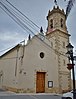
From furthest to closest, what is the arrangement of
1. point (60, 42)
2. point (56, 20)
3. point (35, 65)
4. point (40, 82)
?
1. point (56, 20)
2. point (60, 42)
3. point (40, 82)
4. point (35, 65)

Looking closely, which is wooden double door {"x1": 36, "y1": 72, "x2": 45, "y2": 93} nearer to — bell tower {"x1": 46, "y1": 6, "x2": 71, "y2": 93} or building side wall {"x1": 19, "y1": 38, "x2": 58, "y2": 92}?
building side wall {"x1": 19, "y1": 38, "x2": 58, "y2": 92}

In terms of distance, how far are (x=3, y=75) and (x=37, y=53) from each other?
18.0 ft

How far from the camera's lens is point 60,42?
2016 cm

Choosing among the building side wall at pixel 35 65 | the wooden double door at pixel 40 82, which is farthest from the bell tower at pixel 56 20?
the wooden double door at pixel 40 82

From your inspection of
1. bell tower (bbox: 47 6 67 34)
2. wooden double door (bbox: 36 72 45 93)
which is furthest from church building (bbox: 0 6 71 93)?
bell tower (bbox: 47 6 67 34)

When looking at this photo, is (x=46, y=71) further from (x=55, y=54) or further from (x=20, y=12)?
(x=20, y=12)

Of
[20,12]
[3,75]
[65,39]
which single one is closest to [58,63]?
[65,39]

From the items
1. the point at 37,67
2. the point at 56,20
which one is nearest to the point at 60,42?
the point at 56,20

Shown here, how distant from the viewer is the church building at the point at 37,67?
15320 millimetres

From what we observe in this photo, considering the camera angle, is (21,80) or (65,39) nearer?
(21,80)

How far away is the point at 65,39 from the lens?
20.9m

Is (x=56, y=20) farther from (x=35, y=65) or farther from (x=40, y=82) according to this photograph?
(x=40, y=82)

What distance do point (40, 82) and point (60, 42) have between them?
6.34m

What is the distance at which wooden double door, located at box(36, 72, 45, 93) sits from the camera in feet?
52.6
